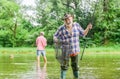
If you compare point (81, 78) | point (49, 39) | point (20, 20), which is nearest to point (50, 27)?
point (49, 39)

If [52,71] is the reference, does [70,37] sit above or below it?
above

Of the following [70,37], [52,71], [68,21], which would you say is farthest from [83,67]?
[68,21]

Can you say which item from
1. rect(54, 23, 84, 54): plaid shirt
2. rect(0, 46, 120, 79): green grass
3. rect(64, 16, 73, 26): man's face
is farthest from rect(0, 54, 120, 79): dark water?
rect(64, 16, 73, 26): man's face

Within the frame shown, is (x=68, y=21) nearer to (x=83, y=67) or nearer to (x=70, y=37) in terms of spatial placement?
(x=70, y=37)

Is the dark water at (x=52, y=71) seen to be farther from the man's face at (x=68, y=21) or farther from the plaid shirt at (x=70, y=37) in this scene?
the man's face at (x=68, y=21)

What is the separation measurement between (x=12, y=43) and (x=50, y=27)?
5579mm

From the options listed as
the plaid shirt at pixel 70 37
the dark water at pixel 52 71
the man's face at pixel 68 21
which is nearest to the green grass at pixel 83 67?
the dark water at pixel 52 71

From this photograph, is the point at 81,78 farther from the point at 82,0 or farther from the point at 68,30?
the point at 82,0

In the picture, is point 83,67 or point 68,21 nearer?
point 68,21

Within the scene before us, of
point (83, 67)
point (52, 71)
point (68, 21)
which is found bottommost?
point (83, 67)

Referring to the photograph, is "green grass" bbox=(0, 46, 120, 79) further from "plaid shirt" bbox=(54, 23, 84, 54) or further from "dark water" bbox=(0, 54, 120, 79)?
"plaid shirt" bbox=(54, 23, 84, 54)

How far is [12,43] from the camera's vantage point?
2073 inches

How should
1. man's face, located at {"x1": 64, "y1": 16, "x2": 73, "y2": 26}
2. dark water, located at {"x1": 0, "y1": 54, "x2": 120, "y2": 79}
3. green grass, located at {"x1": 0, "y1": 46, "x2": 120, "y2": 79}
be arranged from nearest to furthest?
man's face, located at {"x1": 64, "y1": 16, "x2": 73, "y2": 26}
dark water, located at {"x1": 0, "y1": 54, "x2": 120, "y2": 79}
green grass, located at {"x1": 0, "y1": 46, "x2": 120, "y2": 79}

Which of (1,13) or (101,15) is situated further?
(1,13)
